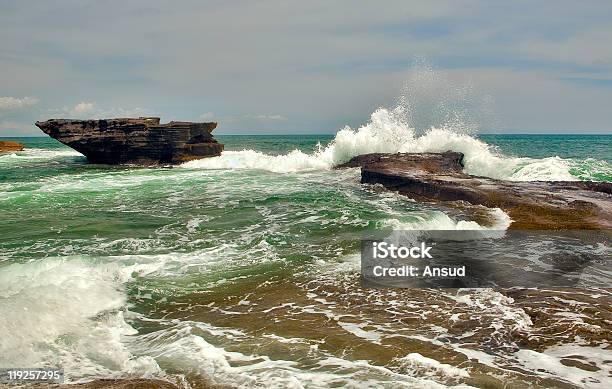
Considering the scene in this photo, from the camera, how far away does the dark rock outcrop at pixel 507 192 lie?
12.2 metres

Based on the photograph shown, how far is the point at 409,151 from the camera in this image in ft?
89.7

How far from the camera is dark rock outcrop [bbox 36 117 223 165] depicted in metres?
34.1

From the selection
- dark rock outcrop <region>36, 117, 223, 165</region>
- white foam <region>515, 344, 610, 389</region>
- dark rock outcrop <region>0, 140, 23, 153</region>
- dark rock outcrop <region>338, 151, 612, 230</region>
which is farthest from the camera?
dark rock outcrop <region>0, 140, 23, 153</region>

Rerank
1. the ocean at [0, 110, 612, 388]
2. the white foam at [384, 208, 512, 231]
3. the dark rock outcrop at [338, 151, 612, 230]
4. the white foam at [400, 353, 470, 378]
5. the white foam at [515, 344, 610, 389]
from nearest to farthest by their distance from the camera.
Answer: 1. the white foam at [515, 344, 610, 389]
2. the white foam at [400, 353, 470, 378]
3. the ocean at [0, 110, 612, 388]
4. the white foam at [384, 208, 512, 231]
5. the dark rock outcrop at [338, 151, 612, 230]

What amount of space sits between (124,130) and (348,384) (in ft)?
110

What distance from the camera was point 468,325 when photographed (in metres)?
6.10

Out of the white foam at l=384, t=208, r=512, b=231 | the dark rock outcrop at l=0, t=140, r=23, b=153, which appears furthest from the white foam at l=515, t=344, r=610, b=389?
the dark rock outcrop at l=0, t=140, r=23, b=153

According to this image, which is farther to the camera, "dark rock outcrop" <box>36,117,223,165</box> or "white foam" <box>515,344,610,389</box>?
"dark rock outcrop" <box>36,117,223,165</box>

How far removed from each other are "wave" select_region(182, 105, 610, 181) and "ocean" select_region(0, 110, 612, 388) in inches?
457

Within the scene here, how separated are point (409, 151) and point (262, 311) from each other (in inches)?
867

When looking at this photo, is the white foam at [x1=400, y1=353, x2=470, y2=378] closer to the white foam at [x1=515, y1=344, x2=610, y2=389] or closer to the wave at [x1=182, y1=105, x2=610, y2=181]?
the white foam at [x1=515, y1=344, x2=610, y2=389]

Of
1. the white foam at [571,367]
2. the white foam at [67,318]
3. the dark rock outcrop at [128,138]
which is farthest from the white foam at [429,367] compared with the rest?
the dark rock outcrop at [128,138]

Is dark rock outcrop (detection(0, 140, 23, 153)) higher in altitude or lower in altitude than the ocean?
higher

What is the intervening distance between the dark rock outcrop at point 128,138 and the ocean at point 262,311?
20.2m
